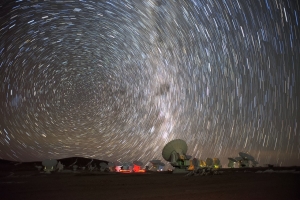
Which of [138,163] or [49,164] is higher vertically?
[138,163]

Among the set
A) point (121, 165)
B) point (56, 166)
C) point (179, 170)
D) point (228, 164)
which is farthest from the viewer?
point (228, 164)

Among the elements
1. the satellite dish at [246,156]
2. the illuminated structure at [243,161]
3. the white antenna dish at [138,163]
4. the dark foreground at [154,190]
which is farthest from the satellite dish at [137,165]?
the dark foreground at [154,190]

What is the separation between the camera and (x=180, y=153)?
42812mm

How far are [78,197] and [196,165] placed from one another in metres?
30.6

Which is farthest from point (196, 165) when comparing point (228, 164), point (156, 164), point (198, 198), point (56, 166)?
point (198, 198)

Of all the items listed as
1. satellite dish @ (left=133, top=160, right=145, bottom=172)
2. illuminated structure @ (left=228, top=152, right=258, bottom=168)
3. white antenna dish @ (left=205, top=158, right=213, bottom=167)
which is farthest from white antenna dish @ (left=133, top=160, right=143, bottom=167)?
illuminated structure @ (left=228, top=152, right=258, bottom=168)

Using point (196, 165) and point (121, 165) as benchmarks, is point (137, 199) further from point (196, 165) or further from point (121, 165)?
point (121, 165)

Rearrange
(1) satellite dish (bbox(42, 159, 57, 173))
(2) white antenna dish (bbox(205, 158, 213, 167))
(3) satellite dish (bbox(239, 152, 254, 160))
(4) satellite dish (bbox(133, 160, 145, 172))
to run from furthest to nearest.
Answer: (3) satellite dish (bbox(239, 152, 254, 160)), (4) satellite dish (bbox(133, 160, 145, 172)), (2) white antenna dish (bbox(205, 158, 213, 167)), (1) satellite dish (bbox(42, 159, 57, 173))

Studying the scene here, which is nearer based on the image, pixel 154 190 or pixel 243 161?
pixel 154 190

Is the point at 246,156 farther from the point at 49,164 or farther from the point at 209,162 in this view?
the point at 49,164

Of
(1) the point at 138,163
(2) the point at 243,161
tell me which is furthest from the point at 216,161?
(1) the point at 138,163

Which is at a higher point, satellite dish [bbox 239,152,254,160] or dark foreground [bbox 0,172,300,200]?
satellite dish [bbox 239,152,254,160]

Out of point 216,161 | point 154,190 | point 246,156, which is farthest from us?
point 246,156

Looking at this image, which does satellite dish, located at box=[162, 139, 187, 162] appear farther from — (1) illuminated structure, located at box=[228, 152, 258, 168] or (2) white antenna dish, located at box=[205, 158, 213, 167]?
(1) illuminated structure, located at box=[228, 152, 258, 168]
